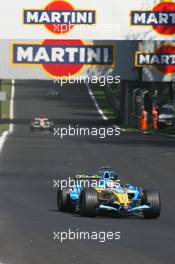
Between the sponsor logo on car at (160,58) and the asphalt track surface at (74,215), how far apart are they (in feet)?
10.3

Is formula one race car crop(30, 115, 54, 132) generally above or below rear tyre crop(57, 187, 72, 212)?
below

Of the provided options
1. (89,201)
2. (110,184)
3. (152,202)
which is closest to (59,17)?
(110,184)

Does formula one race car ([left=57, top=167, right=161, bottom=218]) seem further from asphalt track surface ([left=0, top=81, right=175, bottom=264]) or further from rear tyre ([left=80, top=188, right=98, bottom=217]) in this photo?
asphalt track surface ([left=0, top=81, right=175, bottom=264])

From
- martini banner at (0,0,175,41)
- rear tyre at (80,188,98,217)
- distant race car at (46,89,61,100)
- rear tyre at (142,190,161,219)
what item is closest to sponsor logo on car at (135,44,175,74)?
martini banner at (0,0,175,41)

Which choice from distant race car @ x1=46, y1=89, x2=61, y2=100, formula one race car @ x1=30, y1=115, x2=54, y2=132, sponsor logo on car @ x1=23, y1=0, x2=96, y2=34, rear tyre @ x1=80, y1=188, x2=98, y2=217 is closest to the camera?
rear tyre @ x1=80, y1=188, x2=98, y2=217

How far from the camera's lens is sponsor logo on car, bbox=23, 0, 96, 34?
36.0 m

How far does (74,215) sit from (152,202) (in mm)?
1347

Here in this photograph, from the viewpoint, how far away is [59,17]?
3584 centimetres

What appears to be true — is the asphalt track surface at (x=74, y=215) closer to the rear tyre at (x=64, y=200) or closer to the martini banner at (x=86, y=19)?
the rear tyre at (x=64, y=200)

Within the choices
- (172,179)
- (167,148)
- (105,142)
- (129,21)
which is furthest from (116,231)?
(105,142)

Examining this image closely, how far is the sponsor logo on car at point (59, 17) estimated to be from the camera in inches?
1417

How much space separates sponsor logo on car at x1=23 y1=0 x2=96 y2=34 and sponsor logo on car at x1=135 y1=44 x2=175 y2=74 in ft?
28.4

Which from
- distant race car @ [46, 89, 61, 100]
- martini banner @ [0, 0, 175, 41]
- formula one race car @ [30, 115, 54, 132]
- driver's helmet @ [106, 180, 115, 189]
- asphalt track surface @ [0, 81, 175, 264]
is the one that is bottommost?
distant race car @ [46, 89, 61, 100]

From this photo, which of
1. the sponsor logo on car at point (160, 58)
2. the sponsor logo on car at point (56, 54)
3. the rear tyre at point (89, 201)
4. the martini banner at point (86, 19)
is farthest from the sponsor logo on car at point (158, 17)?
the rear tyre at point (89, 201)
